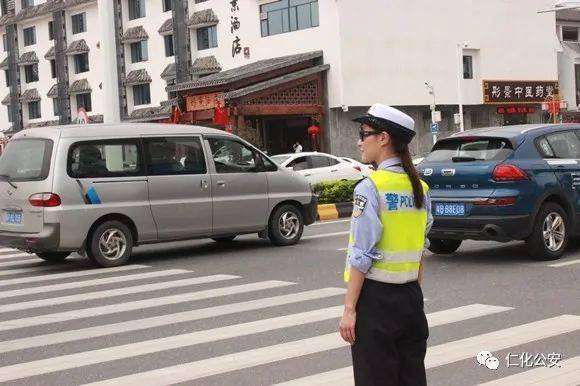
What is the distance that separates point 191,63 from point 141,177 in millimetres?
34626

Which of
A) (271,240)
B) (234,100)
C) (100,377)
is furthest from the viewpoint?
(234,100)

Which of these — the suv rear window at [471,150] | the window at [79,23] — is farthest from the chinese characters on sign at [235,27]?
the suv rear window at [471,150]

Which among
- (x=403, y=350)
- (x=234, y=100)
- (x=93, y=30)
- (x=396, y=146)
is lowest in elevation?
(x=403, y=350)

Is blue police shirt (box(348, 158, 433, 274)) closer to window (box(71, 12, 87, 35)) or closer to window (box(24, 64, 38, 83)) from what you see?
window (box(71, 12, 87, 35))

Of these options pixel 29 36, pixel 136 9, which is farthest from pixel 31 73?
pixel 136 9

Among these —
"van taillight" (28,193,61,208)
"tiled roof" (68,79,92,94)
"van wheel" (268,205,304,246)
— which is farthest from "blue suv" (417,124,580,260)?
"tiled roof" (68,79,92,94)

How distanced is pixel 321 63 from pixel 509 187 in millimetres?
26611

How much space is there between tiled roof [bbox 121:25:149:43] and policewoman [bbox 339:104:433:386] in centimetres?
4661

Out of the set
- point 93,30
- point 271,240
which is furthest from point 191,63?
point 271,240

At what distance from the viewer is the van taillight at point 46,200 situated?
10.4 meters

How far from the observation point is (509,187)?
9.47 meters

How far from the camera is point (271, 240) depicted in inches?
502

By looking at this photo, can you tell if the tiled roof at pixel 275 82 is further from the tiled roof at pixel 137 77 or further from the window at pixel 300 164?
the tiled roof at pixel 137 77

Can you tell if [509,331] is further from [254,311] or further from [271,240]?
[271,240]
